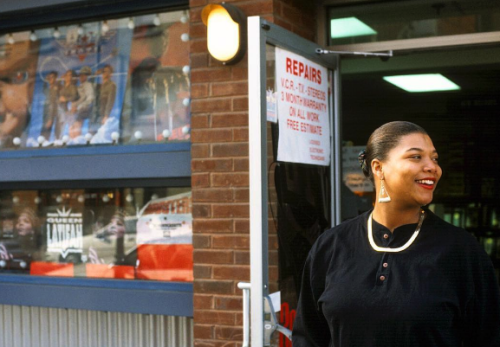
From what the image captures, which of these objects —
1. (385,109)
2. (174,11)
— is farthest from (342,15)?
(385,109)

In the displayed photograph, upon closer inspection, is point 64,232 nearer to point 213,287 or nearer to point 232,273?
point 213,287

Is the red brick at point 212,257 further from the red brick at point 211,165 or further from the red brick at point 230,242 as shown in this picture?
the red brick at point 211,165

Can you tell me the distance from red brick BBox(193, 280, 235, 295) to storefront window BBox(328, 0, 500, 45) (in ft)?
5.32

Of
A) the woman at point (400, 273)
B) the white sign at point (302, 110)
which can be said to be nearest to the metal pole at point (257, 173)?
the white sign at point (302, 110)

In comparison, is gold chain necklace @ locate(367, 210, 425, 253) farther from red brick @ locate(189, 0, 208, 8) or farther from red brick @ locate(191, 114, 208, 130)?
red brick @ locate(189, 0, 208, 8)

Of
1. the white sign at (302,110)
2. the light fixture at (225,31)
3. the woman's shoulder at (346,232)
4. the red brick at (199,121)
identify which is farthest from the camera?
the red brick at (199,121)

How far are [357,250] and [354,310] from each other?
0.73 feet

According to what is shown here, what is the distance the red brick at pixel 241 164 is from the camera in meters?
4.33

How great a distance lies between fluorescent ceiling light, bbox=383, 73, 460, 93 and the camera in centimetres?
776

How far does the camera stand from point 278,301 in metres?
3.55

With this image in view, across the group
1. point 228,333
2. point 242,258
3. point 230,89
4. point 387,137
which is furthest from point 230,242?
point 387,137

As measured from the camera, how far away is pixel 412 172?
2443 millimetres

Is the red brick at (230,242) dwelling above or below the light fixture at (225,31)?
below

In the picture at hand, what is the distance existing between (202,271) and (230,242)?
0.28 meters
